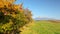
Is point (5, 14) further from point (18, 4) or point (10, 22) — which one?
point (18, 4)

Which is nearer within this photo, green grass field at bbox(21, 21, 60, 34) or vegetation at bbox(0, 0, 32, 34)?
vegetation at bbox(0, 0, 32, 34)

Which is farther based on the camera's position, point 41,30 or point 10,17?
point 41,30

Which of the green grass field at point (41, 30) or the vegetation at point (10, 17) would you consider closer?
the vegetation at point (10, 17)

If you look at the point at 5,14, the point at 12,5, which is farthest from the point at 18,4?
the point at 5,14

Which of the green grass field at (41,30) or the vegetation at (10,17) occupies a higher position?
the vegetation at (10,17)

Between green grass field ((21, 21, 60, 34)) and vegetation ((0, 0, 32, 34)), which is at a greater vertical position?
vegetation ((0, 0, 32, 34))

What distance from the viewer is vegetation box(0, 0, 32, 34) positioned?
2348 cm

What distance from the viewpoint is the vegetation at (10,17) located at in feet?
77.0

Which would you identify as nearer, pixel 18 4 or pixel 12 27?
pixel 12 27

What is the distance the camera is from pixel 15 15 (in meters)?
24.5

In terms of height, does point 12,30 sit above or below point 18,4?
below

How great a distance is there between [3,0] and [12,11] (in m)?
1.62

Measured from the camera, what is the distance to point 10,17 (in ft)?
79.9

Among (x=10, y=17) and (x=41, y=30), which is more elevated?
(x=10, y=17)
